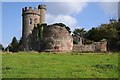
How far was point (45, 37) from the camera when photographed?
6012 cm

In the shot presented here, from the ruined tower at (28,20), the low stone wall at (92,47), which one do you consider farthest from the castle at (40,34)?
the low stone wall at (92,47)

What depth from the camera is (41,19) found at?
238 feet

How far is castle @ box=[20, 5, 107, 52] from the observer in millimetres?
58175

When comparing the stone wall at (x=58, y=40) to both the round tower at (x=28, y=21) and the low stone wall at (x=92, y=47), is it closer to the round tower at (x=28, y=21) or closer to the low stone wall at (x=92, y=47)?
the low stone wall at (x=92, y=47)

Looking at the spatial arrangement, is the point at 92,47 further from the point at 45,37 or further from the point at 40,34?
the point at 40,34

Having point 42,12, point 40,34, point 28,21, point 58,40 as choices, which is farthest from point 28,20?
point 58,40

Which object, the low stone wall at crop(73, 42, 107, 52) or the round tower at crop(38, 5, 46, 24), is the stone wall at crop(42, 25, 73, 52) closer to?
the low stone wall at crop(73, 42, 107, 52)

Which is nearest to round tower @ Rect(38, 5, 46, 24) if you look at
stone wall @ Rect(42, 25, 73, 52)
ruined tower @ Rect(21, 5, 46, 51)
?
ruined tower @ Rect(21, 5, 46, 51)

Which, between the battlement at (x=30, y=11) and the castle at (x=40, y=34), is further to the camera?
the battlement at (x=30, y=11)

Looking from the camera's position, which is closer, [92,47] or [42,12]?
[92,47]

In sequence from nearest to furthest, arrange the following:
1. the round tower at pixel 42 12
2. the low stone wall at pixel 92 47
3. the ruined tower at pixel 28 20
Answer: the low stone wall at pixel 92 47 < the ruined tower at pixel 28 20 < the round tower at pixel 42 12

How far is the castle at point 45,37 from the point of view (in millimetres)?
58175

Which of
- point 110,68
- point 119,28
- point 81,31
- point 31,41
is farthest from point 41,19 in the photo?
point 110,68

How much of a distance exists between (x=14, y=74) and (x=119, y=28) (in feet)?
204
